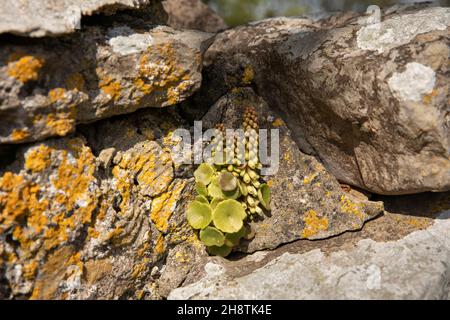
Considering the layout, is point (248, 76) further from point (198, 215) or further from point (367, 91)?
point (198, 215)

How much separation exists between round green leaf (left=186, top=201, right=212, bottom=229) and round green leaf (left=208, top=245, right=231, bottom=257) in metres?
0.15

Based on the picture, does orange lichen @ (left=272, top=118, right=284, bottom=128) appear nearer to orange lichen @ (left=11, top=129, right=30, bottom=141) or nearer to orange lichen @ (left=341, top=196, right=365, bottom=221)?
orange lichen @ (left=341, top=196, right=365, bottom=221)

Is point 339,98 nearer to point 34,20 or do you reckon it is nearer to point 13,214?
point 34,20

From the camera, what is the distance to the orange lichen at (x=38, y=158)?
1.78 metres

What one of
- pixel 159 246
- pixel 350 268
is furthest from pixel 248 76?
pixel 350 268

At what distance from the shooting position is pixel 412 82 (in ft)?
6.43

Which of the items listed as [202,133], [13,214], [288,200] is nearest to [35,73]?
[13,214]

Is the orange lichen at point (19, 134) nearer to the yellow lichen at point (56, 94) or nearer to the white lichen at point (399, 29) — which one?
the yellow lichen at point (56, 94)

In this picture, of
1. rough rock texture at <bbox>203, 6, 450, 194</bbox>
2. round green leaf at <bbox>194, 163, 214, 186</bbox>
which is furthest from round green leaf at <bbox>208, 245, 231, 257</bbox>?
rough rock texture at <bbox>203, 6, 450, 194</bbox>

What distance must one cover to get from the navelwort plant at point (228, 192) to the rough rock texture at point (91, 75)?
394mm

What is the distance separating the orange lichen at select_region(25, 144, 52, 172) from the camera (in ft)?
5.85

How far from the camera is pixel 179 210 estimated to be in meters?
2.27

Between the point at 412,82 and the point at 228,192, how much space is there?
1082mm

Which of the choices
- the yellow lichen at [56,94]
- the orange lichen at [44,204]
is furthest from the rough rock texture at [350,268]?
the yellow lichen at [56,94]
